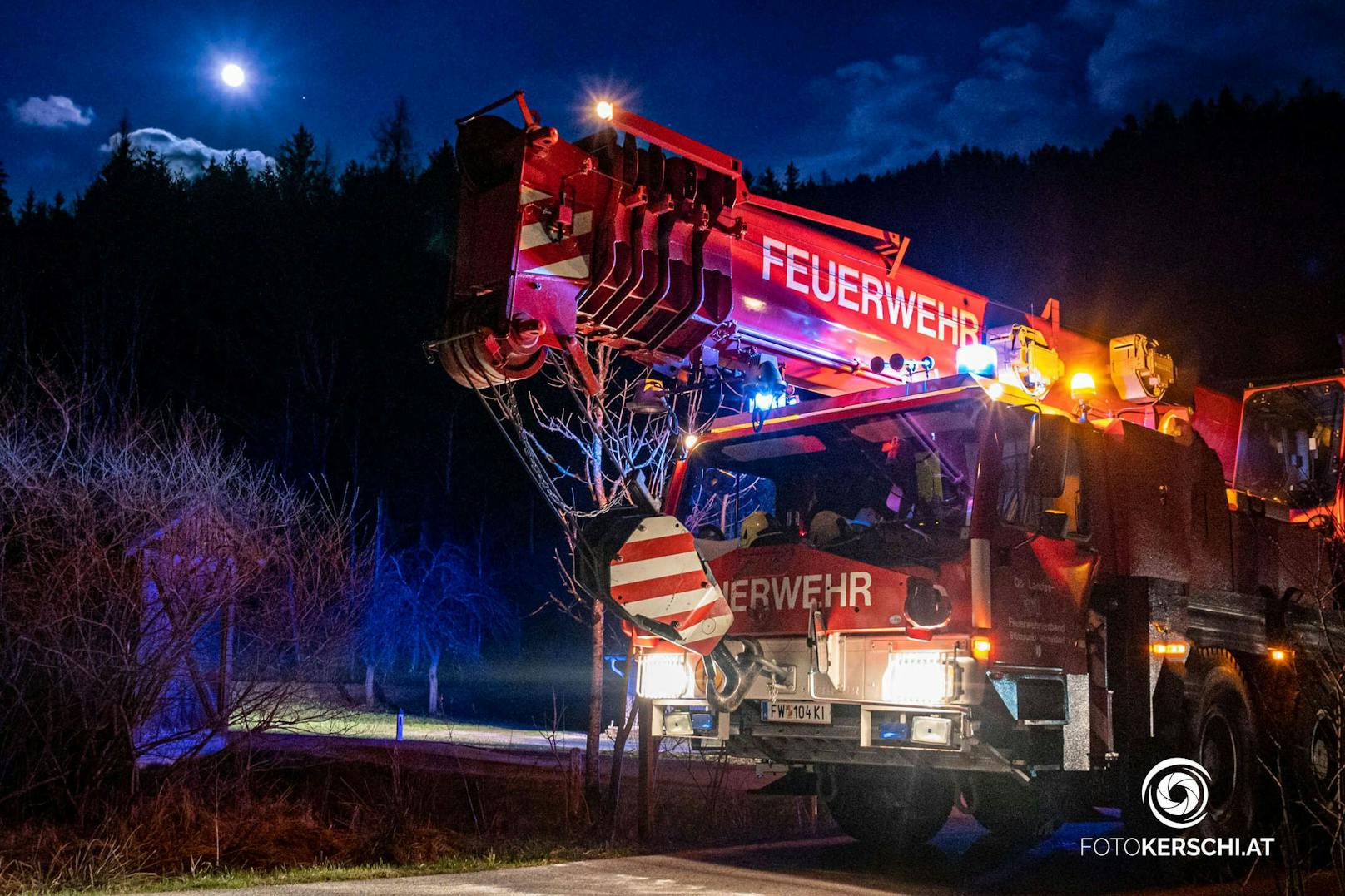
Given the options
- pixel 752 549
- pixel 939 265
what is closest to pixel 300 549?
pixel 752 549

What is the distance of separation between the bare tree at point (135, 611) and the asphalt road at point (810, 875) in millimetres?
4342

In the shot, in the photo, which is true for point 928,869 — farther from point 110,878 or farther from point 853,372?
point 110,878

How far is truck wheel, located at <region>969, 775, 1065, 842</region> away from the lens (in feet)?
26.4

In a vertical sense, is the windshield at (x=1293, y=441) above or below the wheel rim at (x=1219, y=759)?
above

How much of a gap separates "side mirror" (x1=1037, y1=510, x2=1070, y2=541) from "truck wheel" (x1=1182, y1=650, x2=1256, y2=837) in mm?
1566

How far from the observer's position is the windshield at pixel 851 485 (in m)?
7.65

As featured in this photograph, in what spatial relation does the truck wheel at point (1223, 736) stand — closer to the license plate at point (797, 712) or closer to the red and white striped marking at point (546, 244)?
the license plate at point (797, 712)

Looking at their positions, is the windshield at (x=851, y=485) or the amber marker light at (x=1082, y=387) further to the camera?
the amber marker light at (x=1082, y=387)

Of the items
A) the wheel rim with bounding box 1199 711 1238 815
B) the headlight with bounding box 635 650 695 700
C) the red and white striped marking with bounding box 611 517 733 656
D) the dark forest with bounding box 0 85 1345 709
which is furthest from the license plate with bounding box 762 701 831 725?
the dark forest with bounding box 0 85 1345 709

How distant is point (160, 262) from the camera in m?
42.5

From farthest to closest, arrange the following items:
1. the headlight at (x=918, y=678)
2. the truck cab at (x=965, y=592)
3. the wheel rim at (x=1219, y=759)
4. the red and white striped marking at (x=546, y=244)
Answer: the wheel rim at (x=1219, y=759)
the truck cab at (x=965, y=592)
the headlight at (x=918, y=678)
the red and white striped marking at (x=546, y=244)

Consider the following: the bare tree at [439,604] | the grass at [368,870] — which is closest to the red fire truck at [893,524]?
the grass at [368,870]

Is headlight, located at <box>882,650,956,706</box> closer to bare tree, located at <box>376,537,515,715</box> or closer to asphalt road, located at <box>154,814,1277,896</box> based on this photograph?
asphalt road, located at <box>154,814,1277,896</box>

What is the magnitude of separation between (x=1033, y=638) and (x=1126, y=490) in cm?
145
